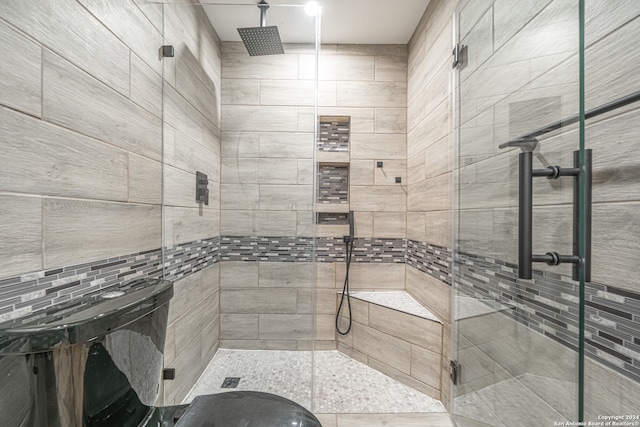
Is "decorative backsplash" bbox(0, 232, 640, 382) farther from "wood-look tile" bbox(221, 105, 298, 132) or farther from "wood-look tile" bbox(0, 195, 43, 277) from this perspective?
"wood-look tile" bbox(221, 105, 298, 132)

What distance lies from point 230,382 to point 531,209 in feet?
5.49

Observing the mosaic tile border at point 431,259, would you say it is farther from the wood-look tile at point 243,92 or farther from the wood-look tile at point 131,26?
the wood-look tile at point 131,26

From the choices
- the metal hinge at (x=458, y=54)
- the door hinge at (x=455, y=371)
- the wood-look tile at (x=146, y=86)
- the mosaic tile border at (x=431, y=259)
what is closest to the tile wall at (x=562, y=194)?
the metal hinge at (x=458, y=54)

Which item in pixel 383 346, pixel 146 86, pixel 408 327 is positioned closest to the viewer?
pixel 146 86

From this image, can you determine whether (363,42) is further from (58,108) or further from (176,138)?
(58,108)

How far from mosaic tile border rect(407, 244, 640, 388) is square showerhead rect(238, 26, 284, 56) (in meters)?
1.66

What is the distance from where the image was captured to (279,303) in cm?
167

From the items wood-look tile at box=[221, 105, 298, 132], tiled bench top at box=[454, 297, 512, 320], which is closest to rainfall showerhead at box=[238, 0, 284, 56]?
wood-look tile at box=[221, 105, 298, 132]

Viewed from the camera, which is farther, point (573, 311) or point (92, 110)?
point (92, 110)

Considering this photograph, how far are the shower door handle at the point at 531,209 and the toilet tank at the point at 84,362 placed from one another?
112cm

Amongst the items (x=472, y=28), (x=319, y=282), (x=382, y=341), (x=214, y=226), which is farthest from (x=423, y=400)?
(x=472, y=28)

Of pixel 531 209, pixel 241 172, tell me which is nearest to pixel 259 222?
pixel 241 172

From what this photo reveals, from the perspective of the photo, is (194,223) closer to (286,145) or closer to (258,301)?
(258,301)

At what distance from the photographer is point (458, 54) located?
4.76 feet
